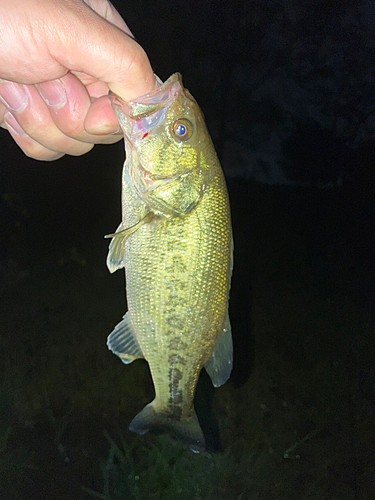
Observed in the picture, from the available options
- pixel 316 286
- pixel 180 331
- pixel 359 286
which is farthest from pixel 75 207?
pixel 359 286

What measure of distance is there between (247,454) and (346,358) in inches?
74.2

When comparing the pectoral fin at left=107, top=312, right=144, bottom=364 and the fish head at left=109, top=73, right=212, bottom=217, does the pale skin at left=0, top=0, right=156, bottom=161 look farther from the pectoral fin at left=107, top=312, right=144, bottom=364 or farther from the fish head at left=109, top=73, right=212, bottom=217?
the pectoral fin at left=107, top=312, right=144, bottom=364

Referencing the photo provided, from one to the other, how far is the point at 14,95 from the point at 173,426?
4.35 feet

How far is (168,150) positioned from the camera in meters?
1.02

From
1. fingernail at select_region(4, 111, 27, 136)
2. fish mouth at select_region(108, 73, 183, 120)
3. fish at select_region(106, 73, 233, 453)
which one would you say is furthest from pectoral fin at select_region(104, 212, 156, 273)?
fingernail at select_region(4, 111, 27, 136)

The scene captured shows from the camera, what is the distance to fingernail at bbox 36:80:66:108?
1045 mm

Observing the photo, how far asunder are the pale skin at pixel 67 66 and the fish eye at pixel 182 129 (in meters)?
0.13

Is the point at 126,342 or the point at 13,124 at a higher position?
the point at 13,124

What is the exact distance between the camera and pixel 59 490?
12.2 feet

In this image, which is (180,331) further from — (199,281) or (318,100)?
(318,100)

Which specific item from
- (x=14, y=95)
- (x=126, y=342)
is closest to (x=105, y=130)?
(x=14, y=95)

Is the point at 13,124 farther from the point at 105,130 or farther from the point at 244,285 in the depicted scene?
the point at 244,285

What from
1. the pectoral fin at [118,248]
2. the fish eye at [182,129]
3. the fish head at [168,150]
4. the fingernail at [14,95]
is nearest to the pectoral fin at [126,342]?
the pectoral fin at [118,248]

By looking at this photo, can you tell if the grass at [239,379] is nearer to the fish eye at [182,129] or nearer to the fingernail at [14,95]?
the fingernail at [14,95]
